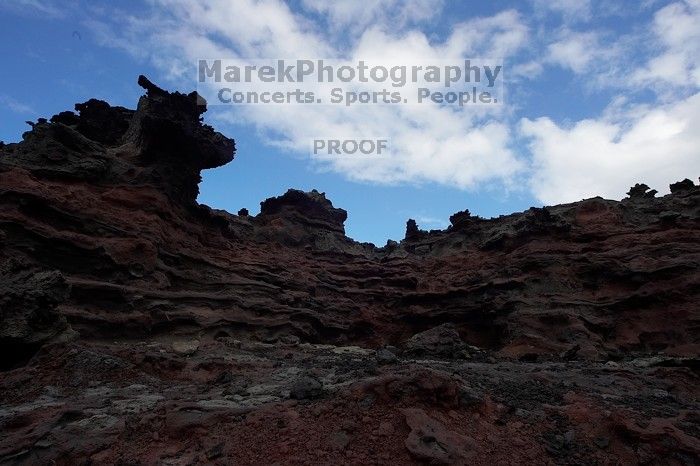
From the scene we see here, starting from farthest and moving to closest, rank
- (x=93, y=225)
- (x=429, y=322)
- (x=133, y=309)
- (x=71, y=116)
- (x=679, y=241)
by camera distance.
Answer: (x=429, y=322), (x=71, y=116), (x=679, y=241), (x=93, y=225), (x=133, y=309)

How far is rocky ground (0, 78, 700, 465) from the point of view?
8070 millimetres

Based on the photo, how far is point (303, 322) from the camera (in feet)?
84.1

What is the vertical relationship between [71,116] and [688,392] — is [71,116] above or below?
above

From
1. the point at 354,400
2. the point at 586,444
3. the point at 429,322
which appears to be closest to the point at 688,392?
the point at 586,444

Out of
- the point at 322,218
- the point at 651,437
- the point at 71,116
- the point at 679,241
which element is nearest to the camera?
the point at 651,437

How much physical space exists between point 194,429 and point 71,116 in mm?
26810

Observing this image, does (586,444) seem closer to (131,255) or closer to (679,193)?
(131,255)

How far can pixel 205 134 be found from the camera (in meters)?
25.8

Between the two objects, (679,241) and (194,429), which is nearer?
(194,429)

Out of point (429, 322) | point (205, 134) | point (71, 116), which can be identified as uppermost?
point (71, 116)

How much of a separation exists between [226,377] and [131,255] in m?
10.8

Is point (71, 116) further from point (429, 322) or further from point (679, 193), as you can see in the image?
point (679, 193)

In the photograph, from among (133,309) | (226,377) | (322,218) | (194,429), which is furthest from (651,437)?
(322,218)

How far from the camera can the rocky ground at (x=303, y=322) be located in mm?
8070
